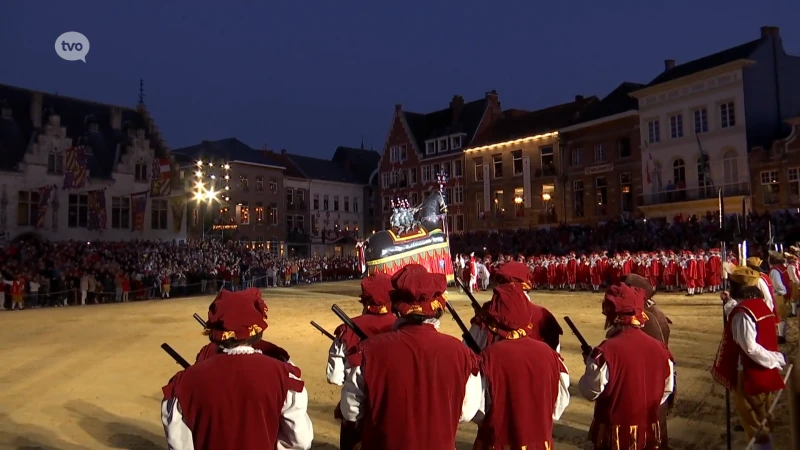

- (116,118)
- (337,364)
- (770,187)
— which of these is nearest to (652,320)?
(337,364)

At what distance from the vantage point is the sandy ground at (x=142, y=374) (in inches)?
294

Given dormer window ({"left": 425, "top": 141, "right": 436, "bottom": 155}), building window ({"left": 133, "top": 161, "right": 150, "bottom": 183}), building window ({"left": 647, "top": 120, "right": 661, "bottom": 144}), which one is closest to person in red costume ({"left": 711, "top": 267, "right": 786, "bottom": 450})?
building window ({"left": 647, "top": 120, "right": 661, "bottom": 144})

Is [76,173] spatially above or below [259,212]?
above

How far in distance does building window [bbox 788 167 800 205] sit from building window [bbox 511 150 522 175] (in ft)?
66.0

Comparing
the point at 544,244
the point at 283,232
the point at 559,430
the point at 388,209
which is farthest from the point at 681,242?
the point at 283,232

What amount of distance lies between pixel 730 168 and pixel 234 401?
3569 centimetres

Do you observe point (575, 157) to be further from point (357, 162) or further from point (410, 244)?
point (357, 162)

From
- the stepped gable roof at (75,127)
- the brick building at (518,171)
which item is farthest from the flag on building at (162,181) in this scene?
the brick building at (518,171)

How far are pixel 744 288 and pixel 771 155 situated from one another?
97.7 feet

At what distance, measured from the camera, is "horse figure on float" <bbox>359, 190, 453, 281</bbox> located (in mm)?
21141

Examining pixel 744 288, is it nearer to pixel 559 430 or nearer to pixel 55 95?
pixel 559 430

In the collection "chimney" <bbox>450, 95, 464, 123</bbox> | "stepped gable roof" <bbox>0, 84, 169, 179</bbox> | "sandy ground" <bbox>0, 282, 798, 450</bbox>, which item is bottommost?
"sandy ground" <bbox>0, 282, 798, 450</bbox>

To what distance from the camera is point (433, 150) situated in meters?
56.5

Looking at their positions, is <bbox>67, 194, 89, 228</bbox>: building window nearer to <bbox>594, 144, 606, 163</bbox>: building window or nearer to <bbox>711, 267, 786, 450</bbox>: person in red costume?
<bbox>594, 144, 606, 163</bbox>: building window
